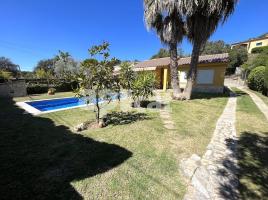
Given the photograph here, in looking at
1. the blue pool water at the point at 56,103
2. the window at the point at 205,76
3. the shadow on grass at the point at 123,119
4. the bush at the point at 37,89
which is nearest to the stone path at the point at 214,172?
the shadow on grass at the point at 123,119

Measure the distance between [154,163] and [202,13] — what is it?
14016 millimetres

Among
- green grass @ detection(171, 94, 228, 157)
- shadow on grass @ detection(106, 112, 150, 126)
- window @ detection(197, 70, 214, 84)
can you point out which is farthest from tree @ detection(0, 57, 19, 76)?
green grass @ detection(171, 94, 228, 157)

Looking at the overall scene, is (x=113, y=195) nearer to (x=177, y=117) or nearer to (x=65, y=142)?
(x=65, y=142)

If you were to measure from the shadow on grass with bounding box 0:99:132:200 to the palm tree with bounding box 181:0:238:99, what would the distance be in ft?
40.6

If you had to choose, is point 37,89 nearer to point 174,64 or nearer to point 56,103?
point 56,103

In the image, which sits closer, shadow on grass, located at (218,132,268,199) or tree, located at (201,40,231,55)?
shadow on grass, located at (218,132,268,199)

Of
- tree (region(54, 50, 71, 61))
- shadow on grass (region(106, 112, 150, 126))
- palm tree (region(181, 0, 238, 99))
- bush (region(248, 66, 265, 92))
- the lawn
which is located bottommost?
the lawn

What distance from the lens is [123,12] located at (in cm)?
2808

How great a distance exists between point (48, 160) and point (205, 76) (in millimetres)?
22351

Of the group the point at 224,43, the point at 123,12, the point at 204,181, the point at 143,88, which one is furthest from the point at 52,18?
the point at 224,43

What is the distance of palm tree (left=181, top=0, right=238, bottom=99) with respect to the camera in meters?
13.4

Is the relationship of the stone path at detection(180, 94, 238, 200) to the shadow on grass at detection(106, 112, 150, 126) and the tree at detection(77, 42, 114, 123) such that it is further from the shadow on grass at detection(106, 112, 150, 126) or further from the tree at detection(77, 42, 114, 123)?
the tree at detection(77, 42, 114, 123)

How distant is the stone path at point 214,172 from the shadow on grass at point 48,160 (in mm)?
2212

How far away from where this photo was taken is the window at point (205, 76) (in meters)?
22.5
